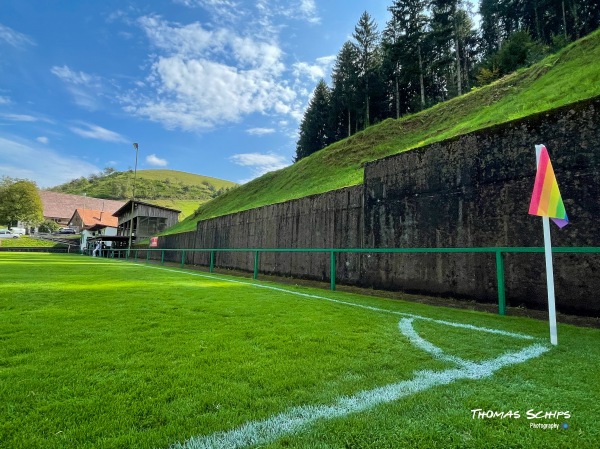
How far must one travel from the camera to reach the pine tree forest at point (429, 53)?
29.0 m

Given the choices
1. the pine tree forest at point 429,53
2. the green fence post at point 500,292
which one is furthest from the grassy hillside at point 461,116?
the pine tree forest at point 429,53

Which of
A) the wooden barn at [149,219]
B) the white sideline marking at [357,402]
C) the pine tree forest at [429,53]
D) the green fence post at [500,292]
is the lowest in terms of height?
the white sideline marking at [357,402]

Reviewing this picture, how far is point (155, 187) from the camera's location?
4117 inches

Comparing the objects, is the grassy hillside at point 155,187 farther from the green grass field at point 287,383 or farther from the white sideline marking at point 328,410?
the white sideline marking at point 328,410

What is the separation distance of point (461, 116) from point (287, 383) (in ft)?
54.6

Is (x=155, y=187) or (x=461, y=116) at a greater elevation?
(x=155, y=187)

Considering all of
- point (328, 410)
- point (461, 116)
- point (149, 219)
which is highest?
point (461, 116)

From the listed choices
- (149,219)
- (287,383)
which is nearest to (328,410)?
(287,383)

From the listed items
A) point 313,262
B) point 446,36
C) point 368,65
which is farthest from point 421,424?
point 368,65

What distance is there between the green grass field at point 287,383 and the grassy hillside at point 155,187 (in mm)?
77771

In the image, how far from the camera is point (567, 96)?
762cm

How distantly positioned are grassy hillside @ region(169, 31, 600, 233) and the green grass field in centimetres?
613

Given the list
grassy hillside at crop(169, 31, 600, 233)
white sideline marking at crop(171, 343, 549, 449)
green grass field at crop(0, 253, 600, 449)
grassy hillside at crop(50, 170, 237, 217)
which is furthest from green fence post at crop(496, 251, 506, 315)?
grassy hillside at crop(50, 170, 237, 217)

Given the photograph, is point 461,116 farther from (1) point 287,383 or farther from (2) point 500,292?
(1) point 287,383
